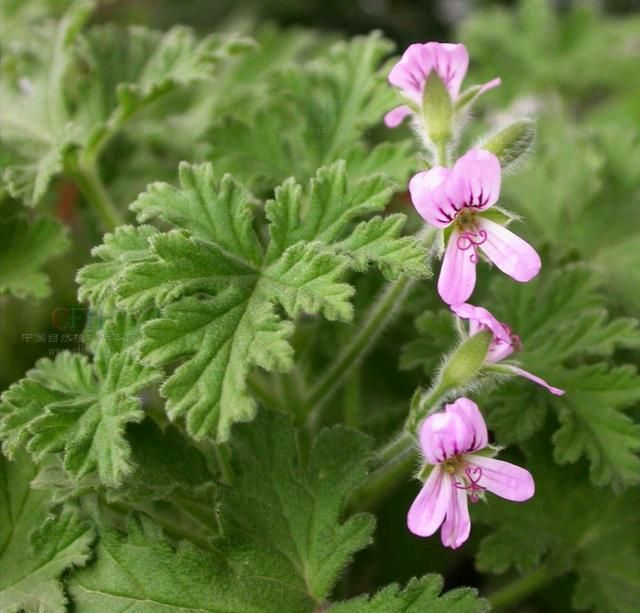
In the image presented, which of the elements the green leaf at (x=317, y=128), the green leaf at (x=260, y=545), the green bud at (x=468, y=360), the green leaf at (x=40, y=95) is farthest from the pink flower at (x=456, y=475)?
the green leaf at (x=40, y=95)

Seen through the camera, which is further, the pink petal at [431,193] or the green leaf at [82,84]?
the green leaf at [82,84]

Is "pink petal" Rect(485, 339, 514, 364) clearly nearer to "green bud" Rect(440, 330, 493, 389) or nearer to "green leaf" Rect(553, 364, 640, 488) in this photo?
"green bud" Rect(440, 330, 493, 389)

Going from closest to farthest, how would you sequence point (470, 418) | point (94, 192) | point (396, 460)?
point (470, 418), point (396, 460), point (94, 192)

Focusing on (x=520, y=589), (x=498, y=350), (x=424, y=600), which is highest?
(x=498, y=350)

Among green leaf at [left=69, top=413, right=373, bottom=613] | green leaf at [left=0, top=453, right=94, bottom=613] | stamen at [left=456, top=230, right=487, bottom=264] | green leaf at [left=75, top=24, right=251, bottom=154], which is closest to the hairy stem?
stamen at [left=456, top=230, right=487, bottom=264]

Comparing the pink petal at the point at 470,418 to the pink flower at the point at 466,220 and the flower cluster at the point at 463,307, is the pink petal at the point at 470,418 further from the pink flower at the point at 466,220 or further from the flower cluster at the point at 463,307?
the pink flower at the point at 466,220

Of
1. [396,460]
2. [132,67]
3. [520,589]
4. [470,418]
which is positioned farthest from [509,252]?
[132,67]

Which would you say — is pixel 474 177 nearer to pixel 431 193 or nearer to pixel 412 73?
pixel 431 193
